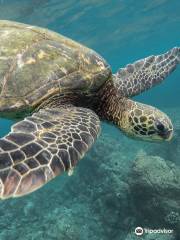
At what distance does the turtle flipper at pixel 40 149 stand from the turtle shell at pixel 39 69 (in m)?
0.58

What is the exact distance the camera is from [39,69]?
4141mm

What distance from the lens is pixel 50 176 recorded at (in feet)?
8.44

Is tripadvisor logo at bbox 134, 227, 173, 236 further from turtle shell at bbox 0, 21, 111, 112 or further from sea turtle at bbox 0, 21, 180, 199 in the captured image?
turtle shell at bbox 0, 21, 111, 112

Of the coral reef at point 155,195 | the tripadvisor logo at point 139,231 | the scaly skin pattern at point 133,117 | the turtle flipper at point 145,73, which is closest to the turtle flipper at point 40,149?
the scaly skin pattern at point 133,117

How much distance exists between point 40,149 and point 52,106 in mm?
1509

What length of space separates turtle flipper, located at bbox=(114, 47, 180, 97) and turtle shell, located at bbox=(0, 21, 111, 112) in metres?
1.11

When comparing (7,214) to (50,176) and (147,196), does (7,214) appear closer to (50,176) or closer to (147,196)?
(147,196)

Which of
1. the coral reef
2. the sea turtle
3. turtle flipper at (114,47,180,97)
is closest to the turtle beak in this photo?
the sea turtle

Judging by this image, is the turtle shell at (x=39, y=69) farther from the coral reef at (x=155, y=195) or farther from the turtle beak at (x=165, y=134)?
the coral reef at (x=155, y=195)

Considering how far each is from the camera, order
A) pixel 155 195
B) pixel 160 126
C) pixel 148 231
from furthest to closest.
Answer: pixel 155 195, pixel 148 231, pixel 160 126

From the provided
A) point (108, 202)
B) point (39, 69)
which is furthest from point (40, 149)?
point (108, 202)

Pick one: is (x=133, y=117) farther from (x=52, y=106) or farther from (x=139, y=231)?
(x=139, y=231)

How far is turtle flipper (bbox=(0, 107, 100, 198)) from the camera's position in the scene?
2436 millimetres

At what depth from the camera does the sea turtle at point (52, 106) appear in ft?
8.54
